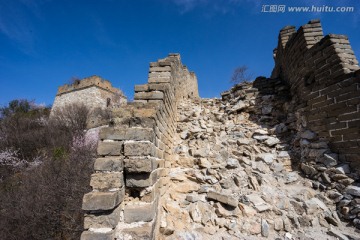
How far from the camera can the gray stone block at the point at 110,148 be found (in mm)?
1755

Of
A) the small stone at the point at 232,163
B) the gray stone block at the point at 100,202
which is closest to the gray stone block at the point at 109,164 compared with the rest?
the gray stone block at the point at 100,202

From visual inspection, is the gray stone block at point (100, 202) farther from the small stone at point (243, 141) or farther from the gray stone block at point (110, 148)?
the small stone at point (243, 141)

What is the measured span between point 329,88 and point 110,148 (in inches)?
133

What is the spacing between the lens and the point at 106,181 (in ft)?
5.38

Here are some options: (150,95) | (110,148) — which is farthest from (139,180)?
(150,95)

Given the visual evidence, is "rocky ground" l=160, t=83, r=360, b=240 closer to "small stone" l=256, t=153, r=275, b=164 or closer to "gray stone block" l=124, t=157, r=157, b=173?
"small stone" l=256, t=153, r=275, b=164

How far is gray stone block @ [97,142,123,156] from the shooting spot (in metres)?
1.75

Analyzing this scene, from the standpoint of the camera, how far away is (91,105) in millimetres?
16656

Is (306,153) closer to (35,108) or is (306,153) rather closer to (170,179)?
(170,179)

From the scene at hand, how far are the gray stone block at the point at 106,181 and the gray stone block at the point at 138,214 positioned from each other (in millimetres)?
262

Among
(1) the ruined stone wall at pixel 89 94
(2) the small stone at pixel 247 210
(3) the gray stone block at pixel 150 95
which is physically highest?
(1) the ruined stone wall at pixel 89 94

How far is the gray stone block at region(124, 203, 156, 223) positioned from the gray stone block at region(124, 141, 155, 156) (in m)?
0.52

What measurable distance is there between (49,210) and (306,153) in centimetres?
526

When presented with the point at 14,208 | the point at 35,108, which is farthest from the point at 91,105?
the point at 14,208
